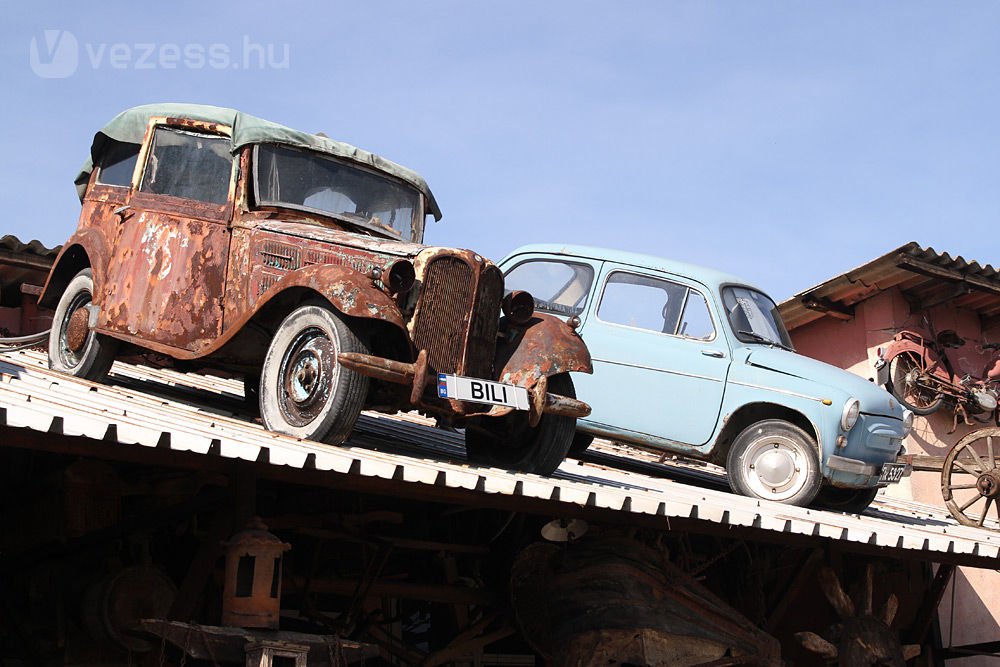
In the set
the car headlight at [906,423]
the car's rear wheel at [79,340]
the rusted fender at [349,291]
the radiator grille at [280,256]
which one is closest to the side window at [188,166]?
the radiator grille at [280,256]

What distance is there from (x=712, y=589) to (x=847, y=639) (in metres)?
0.97

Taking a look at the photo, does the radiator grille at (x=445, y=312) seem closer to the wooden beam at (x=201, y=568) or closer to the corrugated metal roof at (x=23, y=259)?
the wooden beam at (x=201, y=568)

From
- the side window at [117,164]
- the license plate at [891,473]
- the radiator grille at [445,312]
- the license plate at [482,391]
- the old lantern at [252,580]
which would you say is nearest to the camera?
the old lantern at [252,580]

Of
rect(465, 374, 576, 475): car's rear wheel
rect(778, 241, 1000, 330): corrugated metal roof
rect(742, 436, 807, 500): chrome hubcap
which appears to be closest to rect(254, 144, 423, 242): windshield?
rect(465, 374, 576, 475): car's rear wheel

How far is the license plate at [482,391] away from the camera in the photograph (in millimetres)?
6988

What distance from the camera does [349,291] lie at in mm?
6902

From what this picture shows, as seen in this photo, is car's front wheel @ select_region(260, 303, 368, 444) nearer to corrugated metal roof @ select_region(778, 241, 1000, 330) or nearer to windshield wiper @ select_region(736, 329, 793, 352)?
windshield wiper @ select_region(736, 329, 793, 352)

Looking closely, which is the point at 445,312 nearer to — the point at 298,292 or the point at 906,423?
the point at 298,292

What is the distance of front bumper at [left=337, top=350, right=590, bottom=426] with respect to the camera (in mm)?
6742

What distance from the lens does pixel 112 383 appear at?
28.9ft

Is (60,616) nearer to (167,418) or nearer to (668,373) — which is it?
(167,418)

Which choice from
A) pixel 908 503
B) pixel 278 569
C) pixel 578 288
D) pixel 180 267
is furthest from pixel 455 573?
pixel 908 503

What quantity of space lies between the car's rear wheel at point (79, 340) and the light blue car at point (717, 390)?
352cm

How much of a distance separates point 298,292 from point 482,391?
1.30 metres
